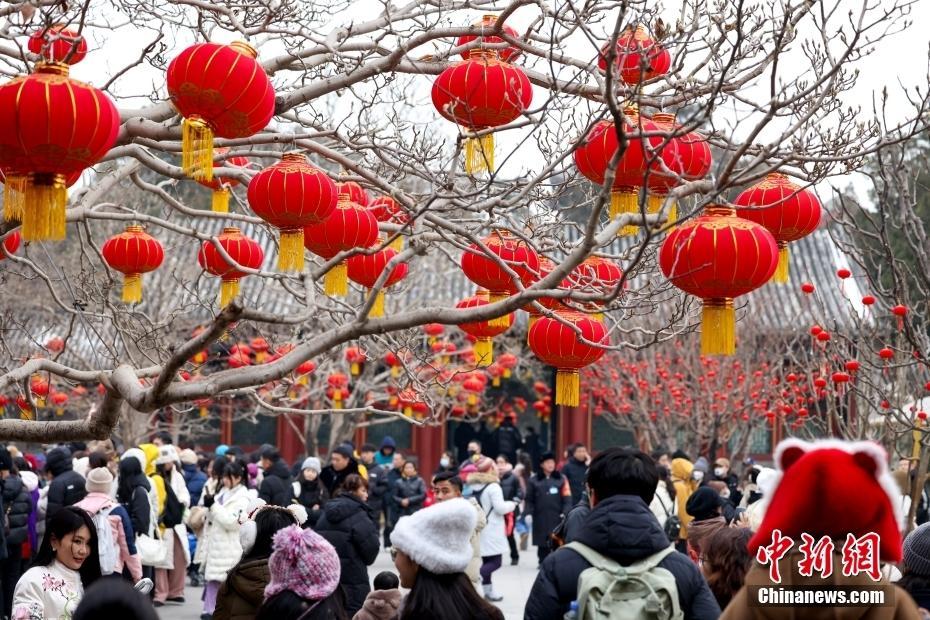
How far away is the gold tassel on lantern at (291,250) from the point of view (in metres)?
6.71

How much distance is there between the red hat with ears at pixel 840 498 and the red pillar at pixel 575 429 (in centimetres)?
2110

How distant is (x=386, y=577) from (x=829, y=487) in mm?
2850

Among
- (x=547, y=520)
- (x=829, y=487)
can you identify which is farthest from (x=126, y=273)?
(x=547, y=520)

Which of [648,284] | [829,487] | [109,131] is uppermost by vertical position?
[109,131]

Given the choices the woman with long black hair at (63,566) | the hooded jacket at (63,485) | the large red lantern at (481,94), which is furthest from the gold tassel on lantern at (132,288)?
the woman with long black hair at (63,566)

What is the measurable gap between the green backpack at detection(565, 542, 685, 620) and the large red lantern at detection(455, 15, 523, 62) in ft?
10.7

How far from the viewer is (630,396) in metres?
22.6

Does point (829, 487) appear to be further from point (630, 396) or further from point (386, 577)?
point (630, 396)

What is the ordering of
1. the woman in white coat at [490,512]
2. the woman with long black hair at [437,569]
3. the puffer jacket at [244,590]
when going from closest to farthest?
1. the woman with long black hair at [437,569]
2. the puffer jacket at [244,590]
3. the woman in white coat at [490,512]

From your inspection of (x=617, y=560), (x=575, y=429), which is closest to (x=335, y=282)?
(x=617, y=560)

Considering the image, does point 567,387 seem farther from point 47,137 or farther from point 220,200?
point 47,137

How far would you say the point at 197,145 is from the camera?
5.63 m

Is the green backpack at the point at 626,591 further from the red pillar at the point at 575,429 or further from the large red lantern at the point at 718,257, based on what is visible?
the red pillar at the point at 575,429

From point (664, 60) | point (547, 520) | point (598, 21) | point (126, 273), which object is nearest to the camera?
point (664, 60)
